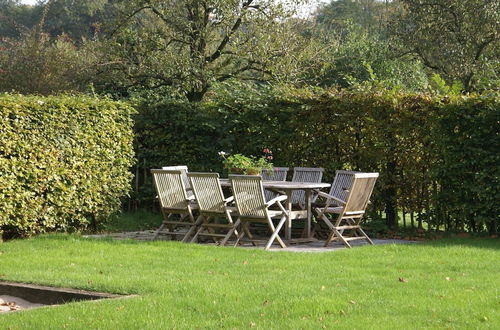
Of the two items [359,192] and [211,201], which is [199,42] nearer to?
[211,201]

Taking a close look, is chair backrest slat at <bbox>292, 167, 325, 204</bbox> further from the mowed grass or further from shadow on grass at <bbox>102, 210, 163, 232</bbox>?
shadow on grass at <bbox>102, 210, 163, 232</bbox>

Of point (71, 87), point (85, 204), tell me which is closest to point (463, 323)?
point (85, 204)

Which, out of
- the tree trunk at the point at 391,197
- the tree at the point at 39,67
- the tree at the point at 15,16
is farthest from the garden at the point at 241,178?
the tree at the point at 15,16

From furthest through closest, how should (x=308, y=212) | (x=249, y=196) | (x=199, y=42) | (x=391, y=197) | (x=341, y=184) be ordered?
(x=199, y=42) < (x=391, y=197) < (x=341, y=184) < (x=308, y=212) < (x=249, y=196)

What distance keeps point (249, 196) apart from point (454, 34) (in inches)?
546


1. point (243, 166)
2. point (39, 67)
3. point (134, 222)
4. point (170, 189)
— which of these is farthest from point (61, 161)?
point (39, 67)

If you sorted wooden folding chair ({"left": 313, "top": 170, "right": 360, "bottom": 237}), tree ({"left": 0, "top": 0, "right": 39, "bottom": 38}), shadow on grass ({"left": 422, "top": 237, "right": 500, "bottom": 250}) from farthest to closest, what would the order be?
tree ({"left": 0, "top": 0, "right": 39, "bottom": 38}), wooden folding chair ({"left": 313, "top": 170, "right": 360, "bottom": 237}), shadow on grass ({"left": 422, "top": 237, "right": 500, "bottom": 250})

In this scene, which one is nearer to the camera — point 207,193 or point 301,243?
point 207,193

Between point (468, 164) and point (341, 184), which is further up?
point (468, 164)

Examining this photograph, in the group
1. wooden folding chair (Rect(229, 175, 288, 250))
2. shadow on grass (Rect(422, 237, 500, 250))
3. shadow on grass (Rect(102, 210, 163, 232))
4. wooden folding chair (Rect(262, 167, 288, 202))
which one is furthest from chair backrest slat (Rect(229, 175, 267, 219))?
shadow on grass (Rect(102, 210, 163, 232))

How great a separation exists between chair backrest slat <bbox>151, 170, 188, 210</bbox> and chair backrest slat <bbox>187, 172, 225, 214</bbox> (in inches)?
14.2

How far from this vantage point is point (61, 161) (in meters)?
12.5

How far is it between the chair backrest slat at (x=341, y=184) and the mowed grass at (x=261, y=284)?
2008 millimetres

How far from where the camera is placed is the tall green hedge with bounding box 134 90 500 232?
11.8 m
